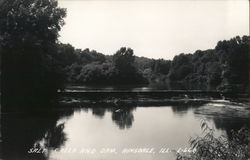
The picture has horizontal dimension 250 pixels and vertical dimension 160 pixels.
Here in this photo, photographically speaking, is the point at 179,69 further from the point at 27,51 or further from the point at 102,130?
the point at 102,130

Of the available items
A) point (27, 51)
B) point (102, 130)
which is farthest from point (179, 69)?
point (102, 130)

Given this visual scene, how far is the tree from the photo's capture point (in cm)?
3797

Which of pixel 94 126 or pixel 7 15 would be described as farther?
pixel 7 15

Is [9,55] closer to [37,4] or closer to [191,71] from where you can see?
[37,4]

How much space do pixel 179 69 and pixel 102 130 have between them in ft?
404

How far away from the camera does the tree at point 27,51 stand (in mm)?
37969

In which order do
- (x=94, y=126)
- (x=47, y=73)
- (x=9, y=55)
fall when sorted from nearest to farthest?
(x=94, y=126) → (x=9, y=55) → (x=47, y=73)

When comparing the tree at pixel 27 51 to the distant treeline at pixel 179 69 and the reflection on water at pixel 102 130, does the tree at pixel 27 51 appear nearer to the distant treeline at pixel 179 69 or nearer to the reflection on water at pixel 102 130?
the reflection on water at pixel 102 130

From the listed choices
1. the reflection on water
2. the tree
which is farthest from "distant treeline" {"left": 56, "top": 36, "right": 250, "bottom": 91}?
the reflection on water

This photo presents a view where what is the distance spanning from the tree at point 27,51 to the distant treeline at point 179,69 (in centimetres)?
1953

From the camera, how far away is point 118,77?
11875 centimetres

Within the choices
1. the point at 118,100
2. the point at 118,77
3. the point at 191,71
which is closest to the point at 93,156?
the point at 118,100

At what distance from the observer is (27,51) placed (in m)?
38.9

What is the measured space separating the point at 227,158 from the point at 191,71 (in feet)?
455
